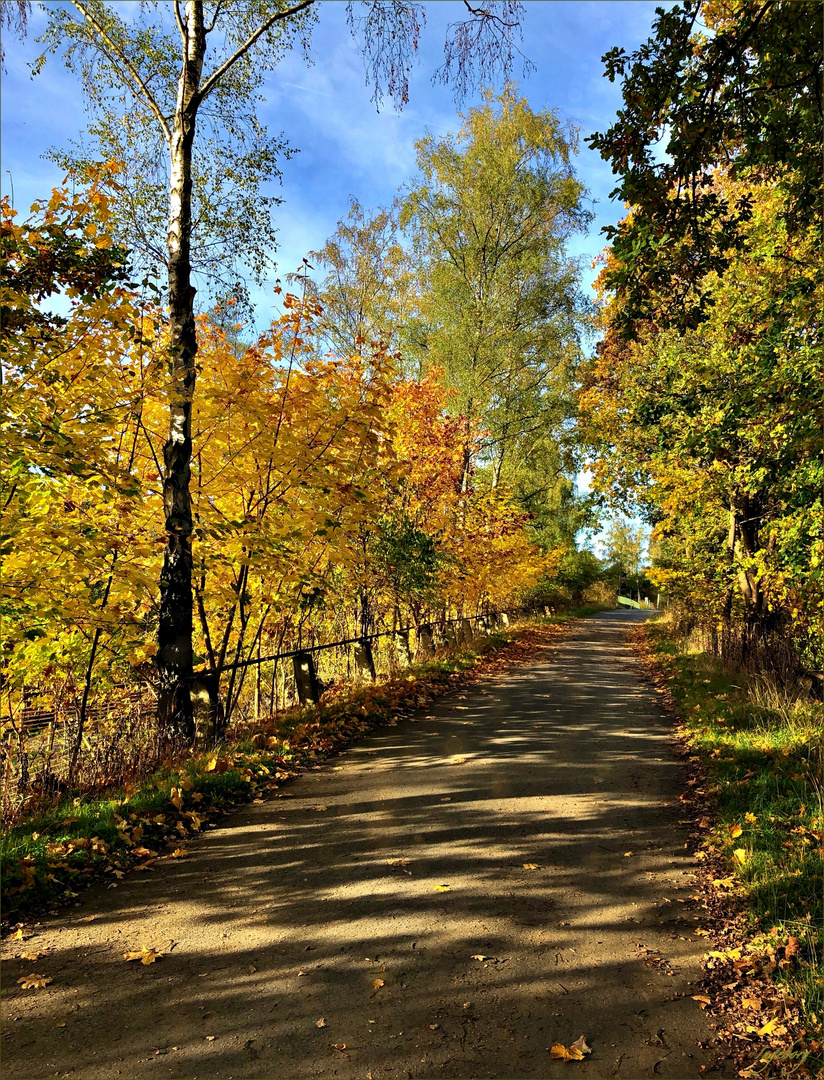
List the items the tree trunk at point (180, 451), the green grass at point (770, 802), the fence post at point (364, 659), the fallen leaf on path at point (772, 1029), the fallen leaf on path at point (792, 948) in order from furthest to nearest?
the fence post at point (364, 659)
the tree trunk at point (180, 451)
the green grass at point (770, 802)
the fallen leaf on path at point (792, 948)
the fallen leaf on path at point (772, 1029)

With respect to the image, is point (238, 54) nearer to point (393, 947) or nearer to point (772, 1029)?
point (393, 947)

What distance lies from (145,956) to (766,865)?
383cm

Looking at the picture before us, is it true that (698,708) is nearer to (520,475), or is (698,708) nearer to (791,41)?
(791,41)

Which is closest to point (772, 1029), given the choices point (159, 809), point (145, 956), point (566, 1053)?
point (566, 1053)

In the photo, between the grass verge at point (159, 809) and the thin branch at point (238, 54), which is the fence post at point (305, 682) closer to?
the grass verge at point (159, 809)

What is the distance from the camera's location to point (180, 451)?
6.80 metres

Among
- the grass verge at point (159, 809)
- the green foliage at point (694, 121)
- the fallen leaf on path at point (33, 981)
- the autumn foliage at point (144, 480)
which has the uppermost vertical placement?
the green foliage at point (694, 121)

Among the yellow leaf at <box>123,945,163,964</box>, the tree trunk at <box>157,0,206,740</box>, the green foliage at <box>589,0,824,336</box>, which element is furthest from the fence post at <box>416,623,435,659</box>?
the yellow leaf at <box>123,945,163,964</box>

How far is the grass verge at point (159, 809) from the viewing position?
13.4 feet

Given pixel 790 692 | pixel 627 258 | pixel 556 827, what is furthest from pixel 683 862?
pixel 790 692

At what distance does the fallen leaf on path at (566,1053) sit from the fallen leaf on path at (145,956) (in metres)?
2.07

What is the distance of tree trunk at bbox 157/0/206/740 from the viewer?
21.9ft

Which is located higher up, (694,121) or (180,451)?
(694,121)

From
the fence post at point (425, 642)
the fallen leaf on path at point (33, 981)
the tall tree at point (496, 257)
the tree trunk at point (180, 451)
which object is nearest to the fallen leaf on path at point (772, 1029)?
the fallen leaf on path at point (33, 981)
